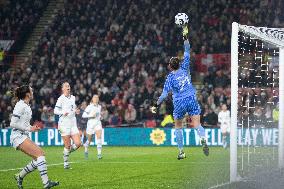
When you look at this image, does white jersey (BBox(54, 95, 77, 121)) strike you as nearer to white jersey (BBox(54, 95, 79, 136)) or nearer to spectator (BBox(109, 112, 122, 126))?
white jersey (BBox(54, 95, 79, 136))

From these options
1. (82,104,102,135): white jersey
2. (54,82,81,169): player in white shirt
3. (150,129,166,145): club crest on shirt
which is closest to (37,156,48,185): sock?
(54,82,81,169): player in white shirt

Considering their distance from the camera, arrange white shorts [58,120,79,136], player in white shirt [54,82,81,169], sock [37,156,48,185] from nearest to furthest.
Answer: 1. sock [37,156,48,185]
2. player in white shirt [54,82,81,169]
3. white shorts [58,120,79,136]

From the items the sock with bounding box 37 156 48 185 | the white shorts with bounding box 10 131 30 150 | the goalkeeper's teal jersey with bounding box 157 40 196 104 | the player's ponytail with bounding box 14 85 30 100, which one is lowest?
the sock with bounding box 37 156 48 185

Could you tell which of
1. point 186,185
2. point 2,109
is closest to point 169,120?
point 2,109

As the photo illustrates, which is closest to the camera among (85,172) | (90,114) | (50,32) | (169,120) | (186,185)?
(186,185)

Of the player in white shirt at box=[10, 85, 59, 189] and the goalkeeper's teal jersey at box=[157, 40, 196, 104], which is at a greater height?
the goalkeeper's teal jersey at box=[157, 40, 196, 104]

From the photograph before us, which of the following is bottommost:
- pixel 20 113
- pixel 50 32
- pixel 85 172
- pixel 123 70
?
pixel 85 172

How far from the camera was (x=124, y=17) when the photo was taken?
125 feet

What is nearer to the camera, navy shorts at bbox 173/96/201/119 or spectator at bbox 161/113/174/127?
navy shorts at bbox 173/96/201/119

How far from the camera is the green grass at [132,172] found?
14586 millimetres

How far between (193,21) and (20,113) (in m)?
24.0

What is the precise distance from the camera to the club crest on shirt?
31.4 m

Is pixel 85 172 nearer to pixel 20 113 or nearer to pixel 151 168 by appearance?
pixel 151 168

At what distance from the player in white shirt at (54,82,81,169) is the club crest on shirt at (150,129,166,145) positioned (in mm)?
12200
